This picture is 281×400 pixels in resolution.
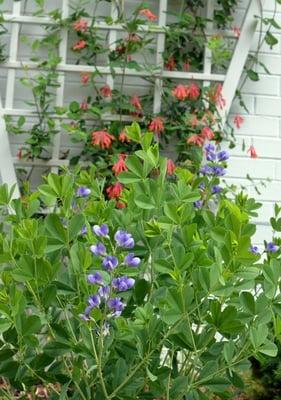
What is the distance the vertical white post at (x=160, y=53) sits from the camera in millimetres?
2678

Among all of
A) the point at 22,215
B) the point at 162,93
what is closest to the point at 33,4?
the point at 162,93

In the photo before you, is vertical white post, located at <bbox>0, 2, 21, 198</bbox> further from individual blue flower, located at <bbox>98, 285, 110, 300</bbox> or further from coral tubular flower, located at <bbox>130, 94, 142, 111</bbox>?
individual blue flower, located at <bbox>98, 285, 110, 300</bbox>

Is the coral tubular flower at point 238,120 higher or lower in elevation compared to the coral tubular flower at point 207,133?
A: higher

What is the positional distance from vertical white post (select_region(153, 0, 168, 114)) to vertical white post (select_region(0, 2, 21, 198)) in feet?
1.89

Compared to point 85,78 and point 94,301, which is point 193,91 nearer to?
point 85,78

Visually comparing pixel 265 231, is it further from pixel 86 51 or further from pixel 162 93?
pixel 86 51

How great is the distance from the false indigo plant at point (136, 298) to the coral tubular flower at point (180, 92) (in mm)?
1247

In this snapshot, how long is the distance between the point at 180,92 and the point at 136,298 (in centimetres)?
146

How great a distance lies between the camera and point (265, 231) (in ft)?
9.29

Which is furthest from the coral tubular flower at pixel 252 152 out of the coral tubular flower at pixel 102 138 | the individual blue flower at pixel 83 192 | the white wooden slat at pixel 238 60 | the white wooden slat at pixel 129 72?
the individual blue flower at pixel 83 192

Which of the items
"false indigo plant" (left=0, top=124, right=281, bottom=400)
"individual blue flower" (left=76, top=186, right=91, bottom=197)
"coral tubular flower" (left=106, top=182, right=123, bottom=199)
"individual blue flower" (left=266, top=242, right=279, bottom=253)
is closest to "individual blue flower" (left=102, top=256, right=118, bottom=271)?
"false indigo plant" (left=0, top=124, right=281, bottom=400)

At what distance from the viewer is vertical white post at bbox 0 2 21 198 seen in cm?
262

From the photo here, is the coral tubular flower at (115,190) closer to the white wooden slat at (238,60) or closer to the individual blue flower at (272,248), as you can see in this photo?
the white wooden slat at (238,60)

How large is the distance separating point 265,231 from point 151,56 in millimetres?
882
